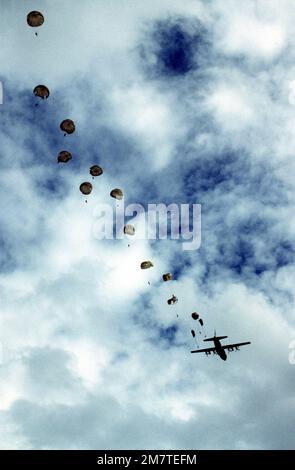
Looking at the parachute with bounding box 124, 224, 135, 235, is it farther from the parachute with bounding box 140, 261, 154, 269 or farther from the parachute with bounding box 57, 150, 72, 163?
the parachute with bounding box 57, 150, 72, 163

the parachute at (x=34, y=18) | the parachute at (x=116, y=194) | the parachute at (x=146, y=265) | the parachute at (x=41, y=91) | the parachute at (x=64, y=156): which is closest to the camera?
the parachute at (x=34, y=18)

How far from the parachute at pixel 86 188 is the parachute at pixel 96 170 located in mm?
1425

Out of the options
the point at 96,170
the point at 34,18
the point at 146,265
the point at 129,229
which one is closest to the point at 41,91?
the point at 34,18

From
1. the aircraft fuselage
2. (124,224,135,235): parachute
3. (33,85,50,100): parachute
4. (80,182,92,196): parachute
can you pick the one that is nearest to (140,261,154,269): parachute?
(124,224,135,235): parachute

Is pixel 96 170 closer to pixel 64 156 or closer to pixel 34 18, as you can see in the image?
pixel 64 156

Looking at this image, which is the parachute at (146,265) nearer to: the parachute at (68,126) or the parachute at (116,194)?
the parachute at (116,194)

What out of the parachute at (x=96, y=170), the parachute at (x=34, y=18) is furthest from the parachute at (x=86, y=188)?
the parachute at (x=34, y=18)

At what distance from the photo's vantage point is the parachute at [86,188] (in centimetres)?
4172

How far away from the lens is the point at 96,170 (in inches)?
1663

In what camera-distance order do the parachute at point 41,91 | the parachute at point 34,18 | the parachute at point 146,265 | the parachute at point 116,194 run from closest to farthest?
the parachute at point 34,18 < the parachute at point 41,91 < the parachute at point 116,194 < the parachute at point 146,265

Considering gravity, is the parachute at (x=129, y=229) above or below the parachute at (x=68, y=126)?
below
